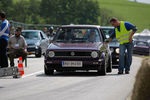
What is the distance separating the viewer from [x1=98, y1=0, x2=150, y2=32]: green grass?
14150cm

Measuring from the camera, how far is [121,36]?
16578mm

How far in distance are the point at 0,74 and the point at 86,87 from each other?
2196 millimetres

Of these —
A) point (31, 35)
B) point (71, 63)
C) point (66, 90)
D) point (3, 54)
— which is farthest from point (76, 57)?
point (31, 35)

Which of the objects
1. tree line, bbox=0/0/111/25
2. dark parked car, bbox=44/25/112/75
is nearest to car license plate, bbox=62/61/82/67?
dark parked car, bbox=44/25/112/75

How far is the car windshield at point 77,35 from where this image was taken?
54.0 ft

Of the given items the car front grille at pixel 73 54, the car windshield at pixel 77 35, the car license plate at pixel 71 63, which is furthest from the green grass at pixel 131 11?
the car license plate at pixel 71 63

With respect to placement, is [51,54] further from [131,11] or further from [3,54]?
[131,11]

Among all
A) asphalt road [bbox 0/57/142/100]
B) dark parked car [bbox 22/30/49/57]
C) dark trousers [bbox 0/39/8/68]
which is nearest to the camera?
asphalt road [bbox 0/57/142/100]

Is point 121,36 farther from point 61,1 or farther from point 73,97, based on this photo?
point 61,1

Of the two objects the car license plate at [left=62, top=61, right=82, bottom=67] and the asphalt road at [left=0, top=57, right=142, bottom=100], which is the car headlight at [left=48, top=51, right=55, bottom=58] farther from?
the asphalt road at [left=0, top=57, right=142, bottom=100]

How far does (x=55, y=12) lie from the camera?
147625 mm

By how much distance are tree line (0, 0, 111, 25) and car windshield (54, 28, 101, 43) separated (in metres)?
123

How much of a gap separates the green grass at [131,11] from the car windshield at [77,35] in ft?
390

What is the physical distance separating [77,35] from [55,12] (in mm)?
131372
